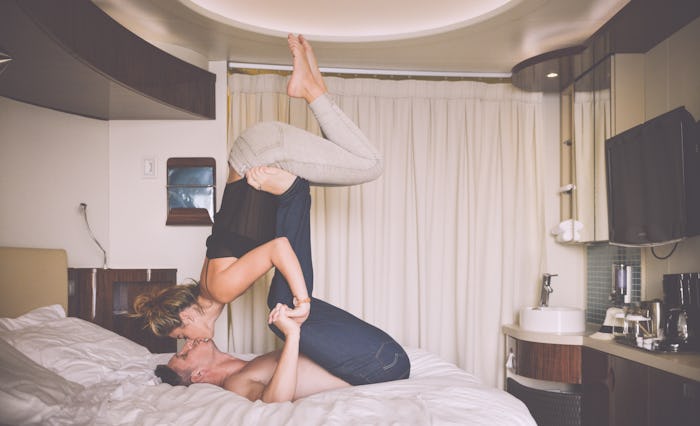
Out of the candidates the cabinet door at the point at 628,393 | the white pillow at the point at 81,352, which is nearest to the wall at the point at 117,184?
the white pillow at the point at 81,352

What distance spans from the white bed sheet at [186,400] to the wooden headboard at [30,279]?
463mm

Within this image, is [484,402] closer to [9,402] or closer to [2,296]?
[9,402]

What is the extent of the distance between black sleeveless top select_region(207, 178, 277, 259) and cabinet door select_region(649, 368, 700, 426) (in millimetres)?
1693

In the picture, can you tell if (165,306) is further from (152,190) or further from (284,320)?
(152,190)

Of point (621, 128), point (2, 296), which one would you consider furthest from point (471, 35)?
point (2, 296)

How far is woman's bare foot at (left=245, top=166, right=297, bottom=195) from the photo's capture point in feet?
7.02

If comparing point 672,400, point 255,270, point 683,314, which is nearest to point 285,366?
point 255,270

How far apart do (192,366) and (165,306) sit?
0.90ft

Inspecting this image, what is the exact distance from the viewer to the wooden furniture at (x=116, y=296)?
3381mm

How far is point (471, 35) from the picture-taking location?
11.1 feet

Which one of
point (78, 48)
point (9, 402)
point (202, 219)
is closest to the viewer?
point (9, 402)

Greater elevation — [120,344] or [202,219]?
[202,219]

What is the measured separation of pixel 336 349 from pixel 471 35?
7.10 ft

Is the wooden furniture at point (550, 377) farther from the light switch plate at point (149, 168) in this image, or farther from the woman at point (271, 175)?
the light switch plate at point (149, 168)
